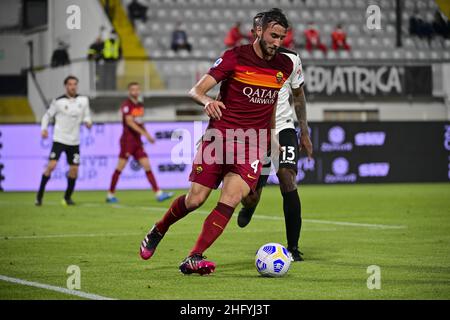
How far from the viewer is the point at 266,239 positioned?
12.1 meters

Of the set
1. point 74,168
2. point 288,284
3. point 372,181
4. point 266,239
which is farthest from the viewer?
point 372,181

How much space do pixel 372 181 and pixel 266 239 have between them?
14883mm

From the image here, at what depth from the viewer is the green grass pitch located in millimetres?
7578

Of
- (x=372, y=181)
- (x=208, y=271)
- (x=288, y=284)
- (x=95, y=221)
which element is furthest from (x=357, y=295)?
(x=372, y=181)

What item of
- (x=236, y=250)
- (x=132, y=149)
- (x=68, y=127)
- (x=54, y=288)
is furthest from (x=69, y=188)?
(x=54, y=288)

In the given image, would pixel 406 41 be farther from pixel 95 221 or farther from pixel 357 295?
pixel 357 295

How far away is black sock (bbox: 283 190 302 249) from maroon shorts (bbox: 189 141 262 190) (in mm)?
1323

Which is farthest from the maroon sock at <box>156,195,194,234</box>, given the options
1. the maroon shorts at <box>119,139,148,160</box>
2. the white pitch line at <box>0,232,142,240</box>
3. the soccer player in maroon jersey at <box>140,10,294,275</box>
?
the maroon shorts at <box>119,139,148,160</box>

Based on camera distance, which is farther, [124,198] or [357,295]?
[124,198]

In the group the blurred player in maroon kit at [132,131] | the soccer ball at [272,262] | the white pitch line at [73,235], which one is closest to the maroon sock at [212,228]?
the soccer ball at [272,262]

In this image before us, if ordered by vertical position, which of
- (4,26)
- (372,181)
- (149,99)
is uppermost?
(4,26)

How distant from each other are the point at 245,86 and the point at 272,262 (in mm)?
1562
